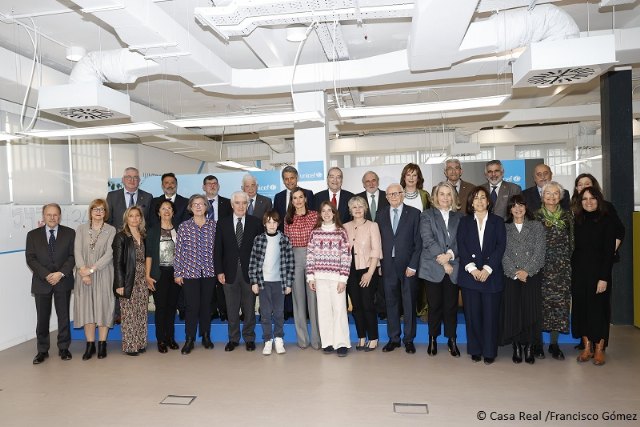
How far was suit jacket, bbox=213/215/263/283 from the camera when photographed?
4863 millimetres

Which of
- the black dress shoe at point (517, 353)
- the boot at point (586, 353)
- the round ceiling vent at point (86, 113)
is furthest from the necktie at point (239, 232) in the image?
the boot at point (586, 353)

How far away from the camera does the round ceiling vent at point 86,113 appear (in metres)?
4.73

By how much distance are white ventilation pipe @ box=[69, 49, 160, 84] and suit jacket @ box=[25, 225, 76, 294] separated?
1.68 metres

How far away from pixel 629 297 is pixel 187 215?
5.52 metres

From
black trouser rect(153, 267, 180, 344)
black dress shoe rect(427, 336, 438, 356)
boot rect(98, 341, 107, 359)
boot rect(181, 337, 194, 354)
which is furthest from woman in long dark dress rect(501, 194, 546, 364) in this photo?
boot rect(98, 341, 107, 359)

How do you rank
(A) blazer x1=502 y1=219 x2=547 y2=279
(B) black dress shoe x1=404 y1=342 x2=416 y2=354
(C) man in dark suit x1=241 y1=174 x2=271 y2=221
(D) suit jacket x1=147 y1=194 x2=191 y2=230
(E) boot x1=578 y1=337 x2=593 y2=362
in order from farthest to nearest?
1. (C) man in dark suit x1=241 y1=174 x2=271 y2=221
2. (D) suit jacket x1=147 y1=194 x2=191 y2=230
3. (B) black dress shoe x1=404 y1=342 x2=416 y2=354
4. (E) boot x1=578 y1=337 x2=593 y2=362
5. (A) blazer x1=502 y1=219 x2=547 y2=279

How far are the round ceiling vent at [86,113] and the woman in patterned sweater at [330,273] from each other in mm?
2460

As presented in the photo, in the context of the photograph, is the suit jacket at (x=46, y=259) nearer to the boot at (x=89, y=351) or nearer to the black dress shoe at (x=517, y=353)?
the boot at (x=89, y=351)

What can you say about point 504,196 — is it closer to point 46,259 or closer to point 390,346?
point 390,346

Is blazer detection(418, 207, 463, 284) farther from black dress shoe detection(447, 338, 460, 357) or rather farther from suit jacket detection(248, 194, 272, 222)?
suit jacket detection(248, 194, 272, 222)

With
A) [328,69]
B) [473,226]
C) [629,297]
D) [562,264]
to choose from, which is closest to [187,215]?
[328,69]

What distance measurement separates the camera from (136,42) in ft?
14.3

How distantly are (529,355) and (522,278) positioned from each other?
76cm

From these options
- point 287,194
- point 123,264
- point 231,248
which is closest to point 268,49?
point 287,194
